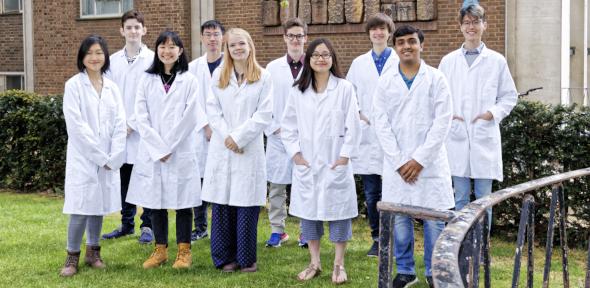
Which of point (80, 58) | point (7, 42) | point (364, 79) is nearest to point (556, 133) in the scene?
point (364, 79)

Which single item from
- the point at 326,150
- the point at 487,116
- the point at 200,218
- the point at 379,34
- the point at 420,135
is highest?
the point at 379,34

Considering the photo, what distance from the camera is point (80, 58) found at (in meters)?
6.32

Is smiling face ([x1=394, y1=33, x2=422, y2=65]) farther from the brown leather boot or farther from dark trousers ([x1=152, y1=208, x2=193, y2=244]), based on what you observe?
the brown leather boot

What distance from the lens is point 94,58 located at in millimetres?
6281

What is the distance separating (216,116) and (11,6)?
15.1 metres

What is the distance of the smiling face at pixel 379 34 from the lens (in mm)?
6660

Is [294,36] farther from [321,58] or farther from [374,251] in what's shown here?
[374,251]

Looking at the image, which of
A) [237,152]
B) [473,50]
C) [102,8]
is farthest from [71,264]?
[102,8]

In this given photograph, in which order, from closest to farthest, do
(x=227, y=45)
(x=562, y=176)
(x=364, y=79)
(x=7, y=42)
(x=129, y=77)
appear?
(x=562, y=176)
(x=227, y=45)
(x=364, y=79)
(x=129, y=77)
(x=7, y=42)

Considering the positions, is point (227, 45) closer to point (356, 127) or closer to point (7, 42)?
point (356, 127)

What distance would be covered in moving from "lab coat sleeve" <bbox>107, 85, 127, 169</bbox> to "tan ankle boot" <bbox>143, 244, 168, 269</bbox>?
0.75 m

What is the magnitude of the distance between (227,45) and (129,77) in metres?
1.54

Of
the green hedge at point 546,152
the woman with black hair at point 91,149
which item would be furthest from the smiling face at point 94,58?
the green hedge at point 546,152

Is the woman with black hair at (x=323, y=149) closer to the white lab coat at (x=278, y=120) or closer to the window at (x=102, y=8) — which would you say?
the white lab coat at (x=278, y=120)
